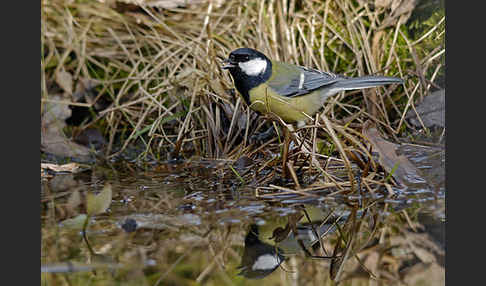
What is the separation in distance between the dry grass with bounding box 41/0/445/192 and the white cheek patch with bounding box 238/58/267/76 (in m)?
0.27

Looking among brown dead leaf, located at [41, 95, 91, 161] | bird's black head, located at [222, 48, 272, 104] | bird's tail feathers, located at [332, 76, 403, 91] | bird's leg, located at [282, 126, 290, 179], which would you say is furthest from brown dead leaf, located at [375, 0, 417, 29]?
brown dead leaf, located at [41, 95, 91, 161]

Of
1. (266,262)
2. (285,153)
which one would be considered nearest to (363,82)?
(285,153)

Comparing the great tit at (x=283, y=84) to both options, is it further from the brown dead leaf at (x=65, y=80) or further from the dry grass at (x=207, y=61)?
the brown dead leaf at (x=65, y=80)

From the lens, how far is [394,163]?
7.51 ft

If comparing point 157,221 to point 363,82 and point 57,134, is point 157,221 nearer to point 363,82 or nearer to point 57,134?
point 363,82

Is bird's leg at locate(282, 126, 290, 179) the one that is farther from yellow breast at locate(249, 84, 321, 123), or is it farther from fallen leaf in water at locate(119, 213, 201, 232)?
fallen leaf in water at locate(119, 213, 201, 232)

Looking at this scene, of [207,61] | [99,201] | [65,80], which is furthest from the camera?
[65,80]

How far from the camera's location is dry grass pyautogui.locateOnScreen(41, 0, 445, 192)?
2.97 metres

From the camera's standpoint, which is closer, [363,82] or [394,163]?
[394,163]

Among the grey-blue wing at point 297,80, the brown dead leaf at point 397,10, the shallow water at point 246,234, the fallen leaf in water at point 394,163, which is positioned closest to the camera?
the shallow water at point 246,234

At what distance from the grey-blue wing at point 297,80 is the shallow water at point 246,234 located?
20.4 inches

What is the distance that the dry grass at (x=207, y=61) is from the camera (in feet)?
9.74

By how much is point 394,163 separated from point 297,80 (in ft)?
2.41

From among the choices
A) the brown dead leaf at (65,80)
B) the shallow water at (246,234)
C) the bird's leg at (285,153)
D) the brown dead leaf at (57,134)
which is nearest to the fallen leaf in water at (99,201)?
the shallow water at (246,234)
